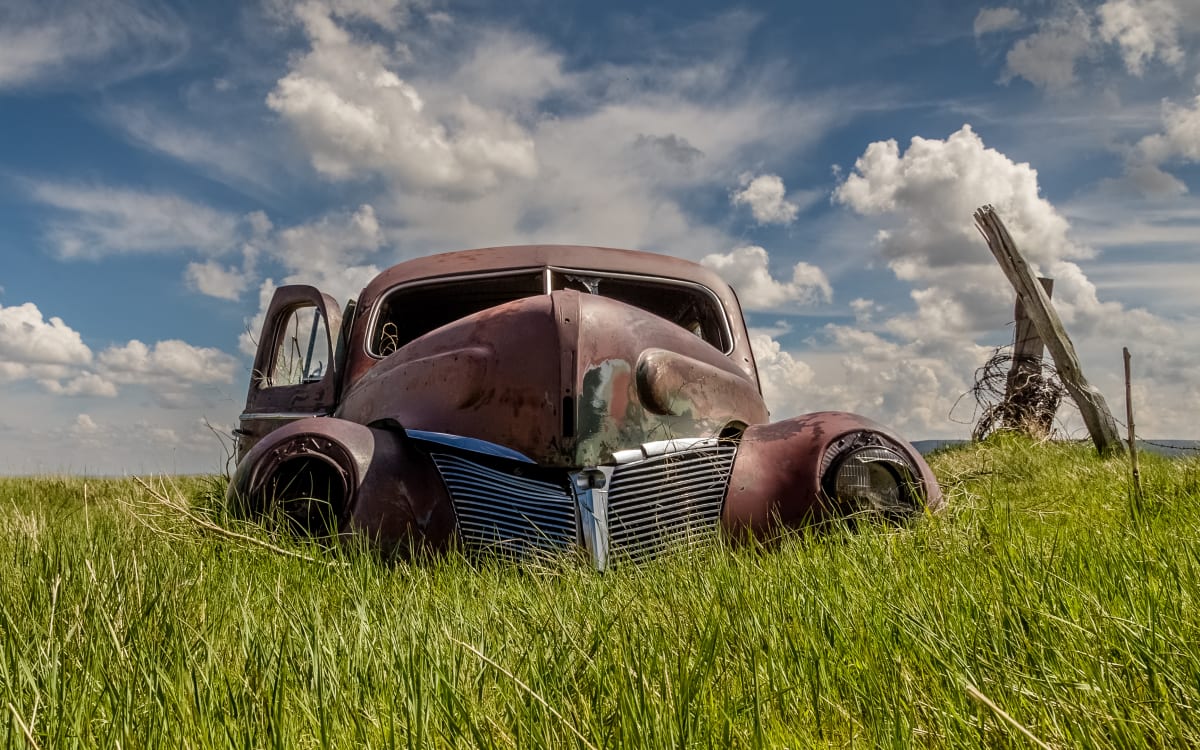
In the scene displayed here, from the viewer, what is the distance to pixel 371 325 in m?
4.41

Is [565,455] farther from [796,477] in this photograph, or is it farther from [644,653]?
[644,653]

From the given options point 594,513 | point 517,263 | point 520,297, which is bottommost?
point 594,513

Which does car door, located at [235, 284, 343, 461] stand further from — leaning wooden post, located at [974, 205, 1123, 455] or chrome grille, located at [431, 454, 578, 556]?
leaning wooden post, located at [974, 205, 1123, 455]

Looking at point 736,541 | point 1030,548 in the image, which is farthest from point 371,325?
point 1030,548

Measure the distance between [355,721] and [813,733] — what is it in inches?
27.0

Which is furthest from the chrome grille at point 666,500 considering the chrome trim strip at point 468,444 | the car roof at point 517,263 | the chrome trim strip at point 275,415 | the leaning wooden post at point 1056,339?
the leaning wooden post at point 1056,339

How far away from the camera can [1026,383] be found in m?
9.34

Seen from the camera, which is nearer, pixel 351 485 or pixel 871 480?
pixel 351 485

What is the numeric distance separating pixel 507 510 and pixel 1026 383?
8.29 meters

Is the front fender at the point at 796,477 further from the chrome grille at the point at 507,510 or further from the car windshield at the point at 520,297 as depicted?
the car windshield at the point at 520,297

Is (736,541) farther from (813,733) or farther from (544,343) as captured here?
(813,733)

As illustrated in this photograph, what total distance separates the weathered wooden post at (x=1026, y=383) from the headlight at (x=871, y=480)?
23.6 ft

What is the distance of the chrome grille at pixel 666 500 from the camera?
2844 millimetres

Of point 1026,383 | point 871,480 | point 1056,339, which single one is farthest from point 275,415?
point 1026,383
